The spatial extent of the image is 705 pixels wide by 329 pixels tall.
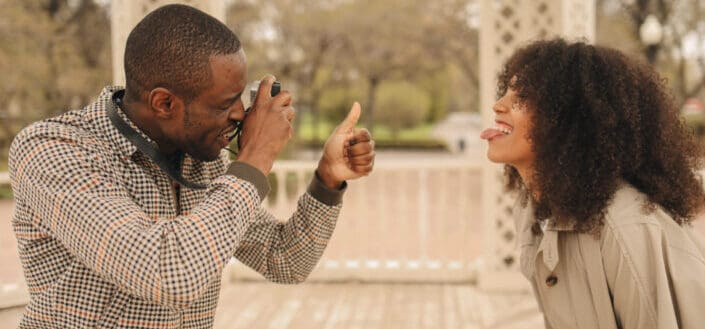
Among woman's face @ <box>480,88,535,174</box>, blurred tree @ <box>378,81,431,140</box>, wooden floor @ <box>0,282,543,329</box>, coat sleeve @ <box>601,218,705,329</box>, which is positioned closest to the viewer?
coat sleeve @ <box>601,218,705,329</box>

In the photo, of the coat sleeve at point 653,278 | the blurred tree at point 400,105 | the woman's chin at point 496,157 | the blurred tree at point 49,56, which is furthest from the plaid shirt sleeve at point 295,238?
the blurred tree at point 400,105

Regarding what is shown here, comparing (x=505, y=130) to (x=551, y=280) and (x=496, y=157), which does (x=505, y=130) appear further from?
(x=551, y=280)

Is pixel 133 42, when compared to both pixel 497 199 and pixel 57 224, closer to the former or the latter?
pixel 57 224

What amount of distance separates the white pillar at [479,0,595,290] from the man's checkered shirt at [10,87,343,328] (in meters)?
3.73

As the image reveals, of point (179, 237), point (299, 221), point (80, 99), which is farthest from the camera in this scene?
point (80, 99)

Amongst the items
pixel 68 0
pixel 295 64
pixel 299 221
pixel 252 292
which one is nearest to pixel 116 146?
pixel 299 221

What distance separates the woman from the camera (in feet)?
4.59

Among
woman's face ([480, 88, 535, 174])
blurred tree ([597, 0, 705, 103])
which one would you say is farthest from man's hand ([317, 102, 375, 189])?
blurred tree ([597, 0, 705, 103])

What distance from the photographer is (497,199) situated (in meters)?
4.83

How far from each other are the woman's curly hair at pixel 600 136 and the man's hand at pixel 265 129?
2.32 feet

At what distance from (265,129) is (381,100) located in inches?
968

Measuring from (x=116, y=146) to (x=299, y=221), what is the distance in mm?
449

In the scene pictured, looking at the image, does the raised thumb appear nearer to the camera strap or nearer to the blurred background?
the camera strap

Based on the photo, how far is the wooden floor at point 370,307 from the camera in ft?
13.8
